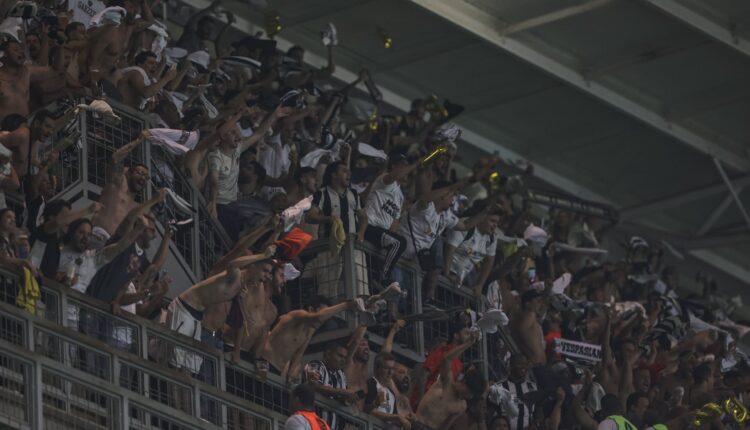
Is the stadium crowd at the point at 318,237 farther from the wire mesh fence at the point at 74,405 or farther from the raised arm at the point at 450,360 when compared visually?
the wire mesh fence at the point at 74,405

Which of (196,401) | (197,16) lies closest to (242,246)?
(196,401)

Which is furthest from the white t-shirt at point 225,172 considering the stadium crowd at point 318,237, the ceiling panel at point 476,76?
the ceiling panel at point 476,76

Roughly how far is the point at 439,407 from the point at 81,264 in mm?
4680

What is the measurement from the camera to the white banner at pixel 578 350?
84.4 ft

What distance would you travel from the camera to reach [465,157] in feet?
116

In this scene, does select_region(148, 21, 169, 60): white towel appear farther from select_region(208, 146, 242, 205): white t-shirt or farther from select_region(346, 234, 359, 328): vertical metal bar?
select_region(346, 234, 359, 328): vertical metal bar

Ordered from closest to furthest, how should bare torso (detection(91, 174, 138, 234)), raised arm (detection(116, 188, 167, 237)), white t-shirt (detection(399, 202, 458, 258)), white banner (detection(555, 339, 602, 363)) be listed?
raised arm (detection(116, 188, 167, 237)) → bare torso (detection(91, 174, 138, 234)) → white t-shirt (detection(399, 202, 458, 258)) → white banner (detection(555, 339, 602, 363))

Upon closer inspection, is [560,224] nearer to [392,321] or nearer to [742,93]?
[742,93]

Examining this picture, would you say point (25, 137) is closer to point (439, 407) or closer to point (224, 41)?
point (439, 407)

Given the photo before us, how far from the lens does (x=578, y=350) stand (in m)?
25.8

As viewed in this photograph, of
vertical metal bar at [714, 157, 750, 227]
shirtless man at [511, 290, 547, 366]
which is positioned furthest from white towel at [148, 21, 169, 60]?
vertical metal bar at [714, 157, 750, 227]

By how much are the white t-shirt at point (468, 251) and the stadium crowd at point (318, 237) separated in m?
0.02

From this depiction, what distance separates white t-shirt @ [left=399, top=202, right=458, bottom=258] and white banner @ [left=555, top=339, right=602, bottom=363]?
6.76 ft

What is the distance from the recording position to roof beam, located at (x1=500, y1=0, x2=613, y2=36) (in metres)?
31.2
